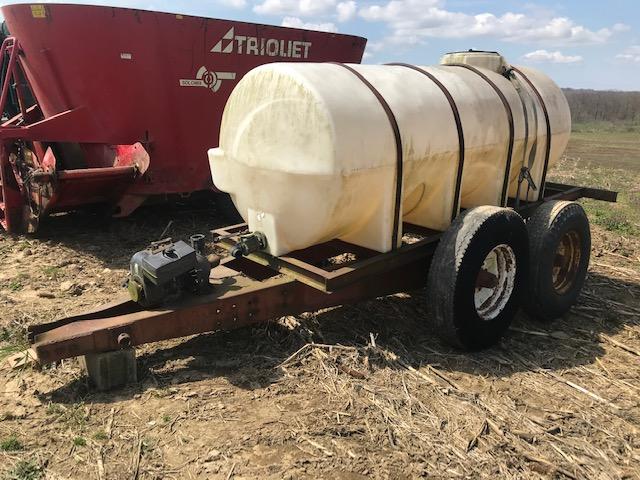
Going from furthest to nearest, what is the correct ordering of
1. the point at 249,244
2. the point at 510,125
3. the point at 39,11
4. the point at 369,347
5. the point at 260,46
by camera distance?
the point at 260,46 → the point at 39,11 → the point at 510,125 → the point at 369,347 → the point at 249,244

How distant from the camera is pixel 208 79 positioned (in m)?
6.33

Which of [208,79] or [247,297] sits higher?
[208,79]

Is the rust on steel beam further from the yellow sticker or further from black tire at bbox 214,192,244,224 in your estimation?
the yellow sticker

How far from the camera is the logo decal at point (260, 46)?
6280mm

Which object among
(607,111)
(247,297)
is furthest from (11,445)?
(607,111)

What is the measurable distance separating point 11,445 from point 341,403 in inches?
65.1

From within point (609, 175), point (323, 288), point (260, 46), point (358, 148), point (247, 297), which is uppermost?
point (260, 46)

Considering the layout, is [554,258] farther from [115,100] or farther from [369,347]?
[115,100]

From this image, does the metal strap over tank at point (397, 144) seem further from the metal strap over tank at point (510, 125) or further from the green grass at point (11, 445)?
the green grass at point (11, 445)

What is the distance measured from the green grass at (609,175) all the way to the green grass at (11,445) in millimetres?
7181

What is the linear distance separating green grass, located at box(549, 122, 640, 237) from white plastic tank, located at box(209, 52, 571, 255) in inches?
173

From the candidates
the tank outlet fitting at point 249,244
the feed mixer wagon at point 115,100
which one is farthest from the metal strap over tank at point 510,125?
the feed mixer wagon at point 115,100

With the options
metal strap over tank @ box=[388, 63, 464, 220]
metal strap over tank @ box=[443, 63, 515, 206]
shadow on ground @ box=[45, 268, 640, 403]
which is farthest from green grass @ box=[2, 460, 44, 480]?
metal strap over tank @ box=[443, 63, 515, 206]

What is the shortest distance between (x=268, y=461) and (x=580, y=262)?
3.33 meters
